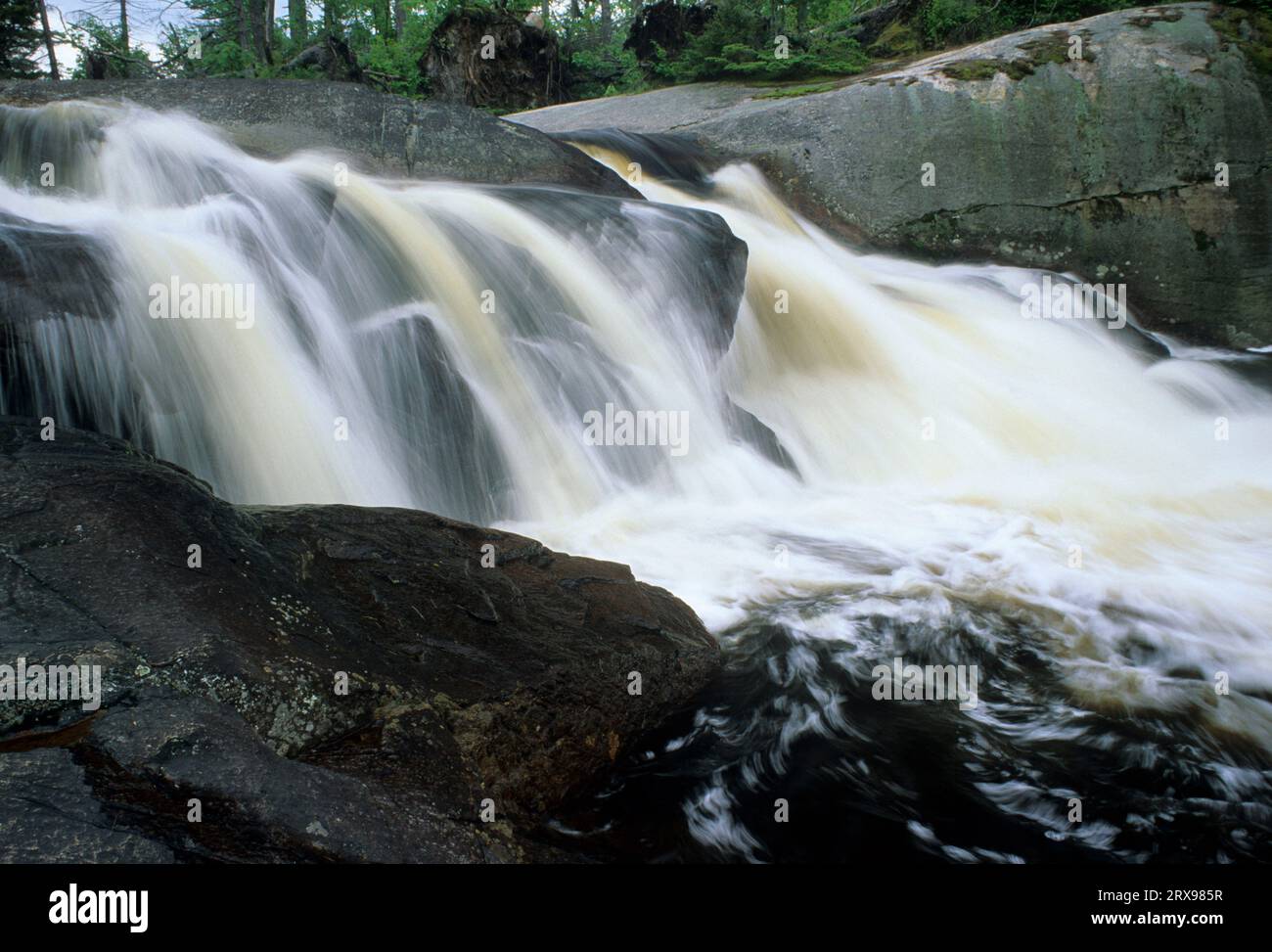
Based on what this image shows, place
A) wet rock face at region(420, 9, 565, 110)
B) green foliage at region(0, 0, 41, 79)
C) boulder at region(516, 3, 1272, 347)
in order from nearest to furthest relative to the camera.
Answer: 1. boulder at region(516, 3, 1272, 347)
2. wet rock face at region(420, 9, 565, 110)
3. green foliage at region(0, 0, 41, 79)

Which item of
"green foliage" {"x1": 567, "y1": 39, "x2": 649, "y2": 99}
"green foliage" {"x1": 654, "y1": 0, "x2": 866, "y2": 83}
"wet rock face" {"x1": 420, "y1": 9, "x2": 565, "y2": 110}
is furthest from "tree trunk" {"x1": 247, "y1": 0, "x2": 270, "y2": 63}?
"green foliage" {"x1": 654, "y1": 0, "x2": 866, "y2": 83}

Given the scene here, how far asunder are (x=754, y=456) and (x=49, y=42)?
21604mm

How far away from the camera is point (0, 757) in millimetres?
2279

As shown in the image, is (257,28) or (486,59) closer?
(486,59)

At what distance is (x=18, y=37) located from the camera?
19047mm

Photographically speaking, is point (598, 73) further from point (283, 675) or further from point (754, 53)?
point (283, 675)

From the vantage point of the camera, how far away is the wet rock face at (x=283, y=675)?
92.2 inches

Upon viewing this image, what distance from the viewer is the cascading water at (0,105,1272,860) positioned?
3660 mm

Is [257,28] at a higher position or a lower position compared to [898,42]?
higher

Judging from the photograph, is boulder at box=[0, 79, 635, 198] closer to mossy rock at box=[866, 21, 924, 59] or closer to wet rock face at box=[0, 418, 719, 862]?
wet rock face at box=[0, 418, 719, 862]

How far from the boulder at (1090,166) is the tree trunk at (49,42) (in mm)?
17198

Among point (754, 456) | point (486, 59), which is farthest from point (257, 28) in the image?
point (754, 456)

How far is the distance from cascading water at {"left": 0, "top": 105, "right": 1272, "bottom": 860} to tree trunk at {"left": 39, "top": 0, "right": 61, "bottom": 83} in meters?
16.4

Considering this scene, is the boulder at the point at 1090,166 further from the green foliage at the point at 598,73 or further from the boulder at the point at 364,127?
the green foliage at the point at 598,73
